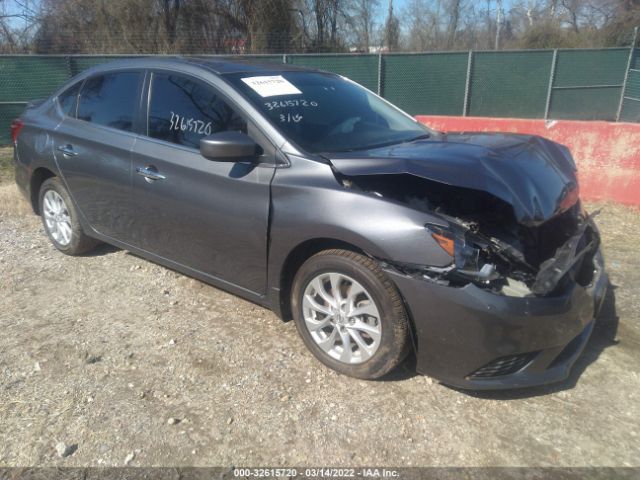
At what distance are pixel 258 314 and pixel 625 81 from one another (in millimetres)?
15495

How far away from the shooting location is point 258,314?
370 centimetres

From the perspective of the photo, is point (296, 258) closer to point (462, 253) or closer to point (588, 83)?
point (462, 253)

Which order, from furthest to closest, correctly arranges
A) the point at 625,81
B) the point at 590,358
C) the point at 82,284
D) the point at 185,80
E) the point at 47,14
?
the point at 47,14 < the point at 625,81 < the point at 82,284 < the point at 185,80 < the point at 590,358

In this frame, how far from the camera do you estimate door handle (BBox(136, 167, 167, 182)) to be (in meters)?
3.56

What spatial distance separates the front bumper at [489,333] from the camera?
2.48m

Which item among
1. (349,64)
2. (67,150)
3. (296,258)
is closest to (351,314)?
(296,258)

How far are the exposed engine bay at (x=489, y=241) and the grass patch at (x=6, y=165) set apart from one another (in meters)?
7.19

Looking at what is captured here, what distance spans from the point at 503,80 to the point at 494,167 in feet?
41.8

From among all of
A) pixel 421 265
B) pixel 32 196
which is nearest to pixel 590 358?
pixel 421 265

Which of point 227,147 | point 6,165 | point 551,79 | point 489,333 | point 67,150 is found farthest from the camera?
point 551,79

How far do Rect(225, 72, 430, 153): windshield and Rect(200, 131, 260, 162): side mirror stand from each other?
0.25 m

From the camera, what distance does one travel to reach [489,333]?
2.49 m

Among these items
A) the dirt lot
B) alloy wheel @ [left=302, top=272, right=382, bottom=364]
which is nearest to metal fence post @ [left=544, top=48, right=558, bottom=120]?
the dirt lot

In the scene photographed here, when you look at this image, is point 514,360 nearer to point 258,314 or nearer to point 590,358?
point 590,358
